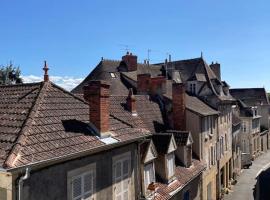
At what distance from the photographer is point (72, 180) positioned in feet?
31.1

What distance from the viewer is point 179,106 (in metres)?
22.2

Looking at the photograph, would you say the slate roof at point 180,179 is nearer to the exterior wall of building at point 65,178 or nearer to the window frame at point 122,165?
the exterior wall of building at point 65,178

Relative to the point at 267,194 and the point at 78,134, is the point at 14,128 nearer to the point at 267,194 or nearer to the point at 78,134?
the point at 78,134

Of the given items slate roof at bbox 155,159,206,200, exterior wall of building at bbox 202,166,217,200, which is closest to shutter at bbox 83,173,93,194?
slate roof at bbox 155,159,206,200

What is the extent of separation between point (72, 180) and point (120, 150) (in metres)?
2.91

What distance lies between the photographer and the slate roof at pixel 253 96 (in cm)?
6006

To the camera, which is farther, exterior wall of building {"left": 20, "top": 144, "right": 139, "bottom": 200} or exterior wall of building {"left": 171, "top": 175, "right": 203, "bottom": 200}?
exterior wall of building {"left": 171, "top": 175, "right": 203, "bottom": 200}

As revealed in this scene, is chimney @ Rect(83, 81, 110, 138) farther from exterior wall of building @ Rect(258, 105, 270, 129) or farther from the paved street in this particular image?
exterior wall of building @ Rect(258, 105, 270, 129)

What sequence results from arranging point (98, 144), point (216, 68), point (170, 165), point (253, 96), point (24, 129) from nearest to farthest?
point (24, 129) < point (98, 144) < point (170, 165) < point (216, 68) < point (253, 96)

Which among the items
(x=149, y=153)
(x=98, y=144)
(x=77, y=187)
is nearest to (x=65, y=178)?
(x=77, y=187)

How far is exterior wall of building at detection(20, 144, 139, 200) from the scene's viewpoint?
810 centimetres

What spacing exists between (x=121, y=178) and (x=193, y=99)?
17.0m

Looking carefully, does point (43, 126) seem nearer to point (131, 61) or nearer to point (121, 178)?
point (121, 178)

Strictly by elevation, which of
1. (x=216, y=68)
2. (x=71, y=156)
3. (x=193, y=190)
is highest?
(x=216, y=68)
